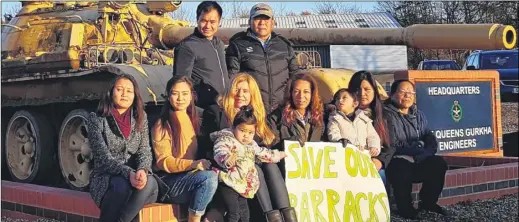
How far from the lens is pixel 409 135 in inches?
251

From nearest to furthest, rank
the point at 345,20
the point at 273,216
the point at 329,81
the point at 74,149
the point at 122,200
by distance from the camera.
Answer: the point at 122,200 < the point at 273,216 < the point at 329,81 < the point at 74,149 < the point at 345,20

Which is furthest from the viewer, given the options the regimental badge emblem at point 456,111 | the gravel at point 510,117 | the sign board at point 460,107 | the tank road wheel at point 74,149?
the gravel at point 510,117

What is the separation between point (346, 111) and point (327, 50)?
19.8 meters

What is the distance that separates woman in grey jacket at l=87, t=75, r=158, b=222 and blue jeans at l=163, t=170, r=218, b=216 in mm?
135

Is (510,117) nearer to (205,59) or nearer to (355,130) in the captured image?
(355,130)

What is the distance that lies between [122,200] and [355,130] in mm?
1833

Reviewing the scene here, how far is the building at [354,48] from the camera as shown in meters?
24.2

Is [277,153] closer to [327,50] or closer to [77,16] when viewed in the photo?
[77,16]

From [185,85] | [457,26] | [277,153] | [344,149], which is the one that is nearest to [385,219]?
[344,149]

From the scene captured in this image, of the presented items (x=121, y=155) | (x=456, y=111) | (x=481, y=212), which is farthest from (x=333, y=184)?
(x=456, y=111)

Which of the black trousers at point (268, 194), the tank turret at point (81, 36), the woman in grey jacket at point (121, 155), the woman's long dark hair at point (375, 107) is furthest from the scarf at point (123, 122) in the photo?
the tank turret at point (81, 36)

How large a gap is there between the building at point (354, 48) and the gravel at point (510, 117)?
4542 mm

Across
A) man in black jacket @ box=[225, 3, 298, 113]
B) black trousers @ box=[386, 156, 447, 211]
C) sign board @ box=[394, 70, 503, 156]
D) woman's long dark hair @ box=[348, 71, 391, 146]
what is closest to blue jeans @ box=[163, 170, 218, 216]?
man in black jacket @ box=[225, 3, 298, 113]

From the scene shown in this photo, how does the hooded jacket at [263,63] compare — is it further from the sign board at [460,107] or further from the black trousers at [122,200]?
the sign board at [460,107]
